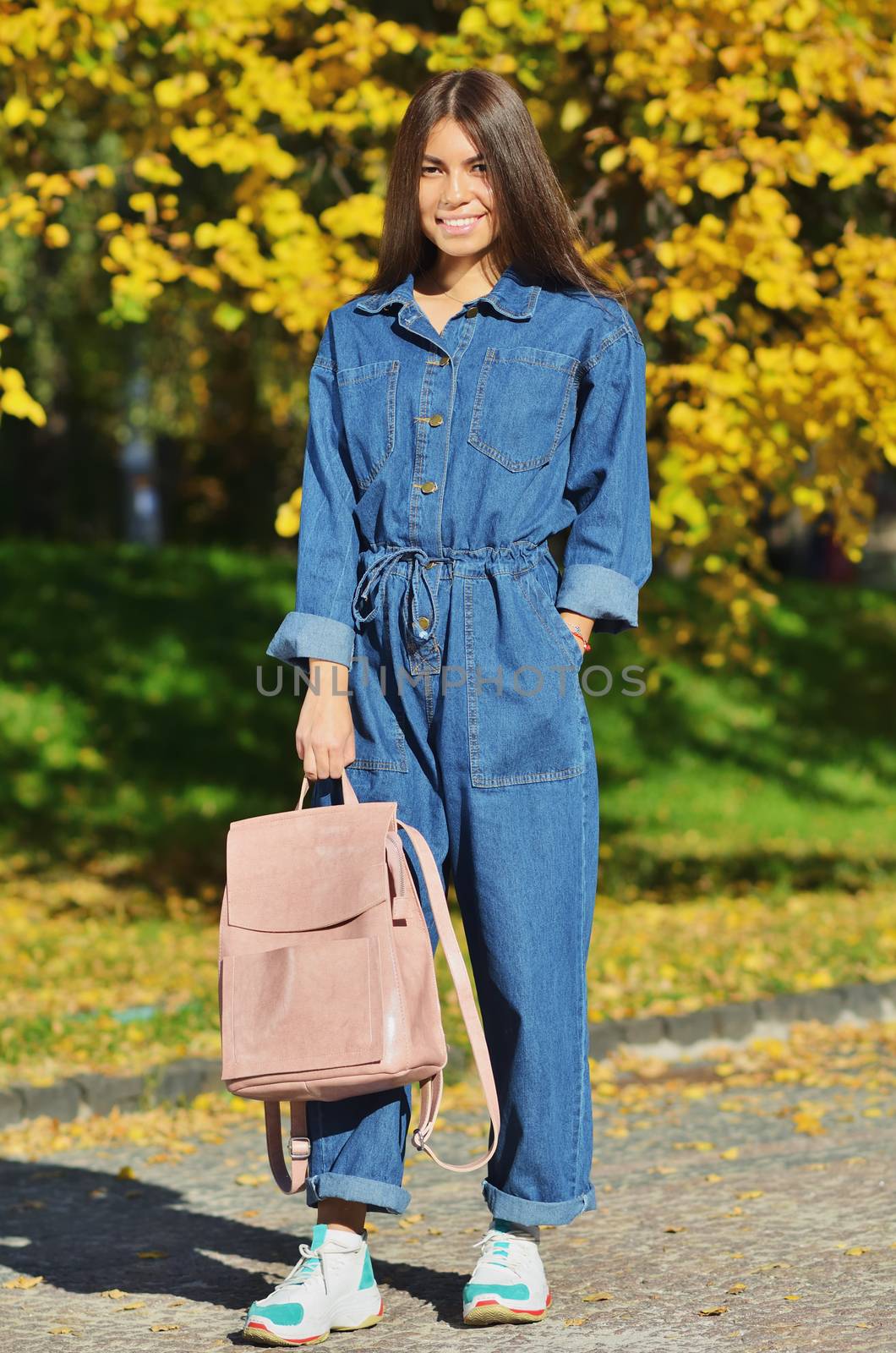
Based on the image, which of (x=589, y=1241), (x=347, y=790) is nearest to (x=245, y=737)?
(x=589, y=1241)

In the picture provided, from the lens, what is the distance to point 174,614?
1238 cm

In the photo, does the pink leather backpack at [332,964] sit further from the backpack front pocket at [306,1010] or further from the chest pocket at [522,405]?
the chest pocket at [522,405]

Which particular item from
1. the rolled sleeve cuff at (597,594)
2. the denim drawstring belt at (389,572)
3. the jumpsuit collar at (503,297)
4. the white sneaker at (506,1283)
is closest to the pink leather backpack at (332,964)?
the white sneaker at (506,1283)

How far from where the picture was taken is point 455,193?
3.12 m

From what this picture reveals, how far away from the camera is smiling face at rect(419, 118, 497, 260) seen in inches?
123

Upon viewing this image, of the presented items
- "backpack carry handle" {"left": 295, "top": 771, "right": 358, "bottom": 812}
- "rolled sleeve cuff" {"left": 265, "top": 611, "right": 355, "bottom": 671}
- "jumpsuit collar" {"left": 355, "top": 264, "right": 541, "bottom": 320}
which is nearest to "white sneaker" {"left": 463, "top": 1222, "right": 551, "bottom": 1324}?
"backpack carry handle" {"left": 295, "top": 771, "right": 358, "bottom": 812}

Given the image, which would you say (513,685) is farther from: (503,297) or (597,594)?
(503,297)

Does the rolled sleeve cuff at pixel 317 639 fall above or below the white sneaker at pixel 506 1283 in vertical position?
above

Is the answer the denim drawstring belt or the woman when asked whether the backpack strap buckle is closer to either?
the woman

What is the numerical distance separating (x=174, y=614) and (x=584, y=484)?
31.1 ft

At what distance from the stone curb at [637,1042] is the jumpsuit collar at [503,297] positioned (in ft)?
8.69

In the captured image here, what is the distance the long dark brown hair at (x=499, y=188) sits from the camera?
312 cm

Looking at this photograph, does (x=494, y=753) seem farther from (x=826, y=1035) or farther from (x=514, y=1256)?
(x=826, y=1035)

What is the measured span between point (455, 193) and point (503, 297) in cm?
20
